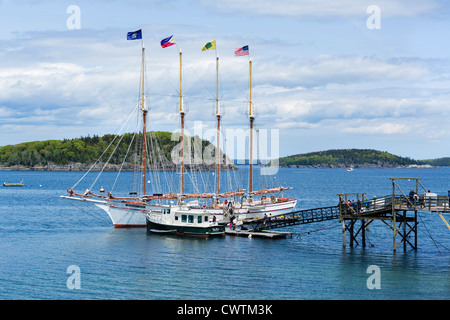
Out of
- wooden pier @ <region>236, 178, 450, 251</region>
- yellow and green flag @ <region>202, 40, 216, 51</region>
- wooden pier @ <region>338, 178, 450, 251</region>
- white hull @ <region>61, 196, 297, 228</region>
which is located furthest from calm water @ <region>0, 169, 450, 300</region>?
yellow and green flag @ <region>202, 40, 216, 51</region>

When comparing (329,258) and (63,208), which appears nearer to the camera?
(329,258)

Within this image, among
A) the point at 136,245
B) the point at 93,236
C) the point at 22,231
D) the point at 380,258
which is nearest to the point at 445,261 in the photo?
the point at 380,258

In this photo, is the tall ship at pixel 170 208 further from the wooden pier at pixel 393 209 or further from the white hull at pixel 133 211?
the wooden pier at pixel 393 209

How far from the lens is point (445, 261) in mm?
49812

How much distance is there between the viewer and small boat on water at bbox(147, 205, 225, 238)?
62.2m

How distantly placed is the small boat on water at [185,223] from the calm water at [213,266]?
6.25ft

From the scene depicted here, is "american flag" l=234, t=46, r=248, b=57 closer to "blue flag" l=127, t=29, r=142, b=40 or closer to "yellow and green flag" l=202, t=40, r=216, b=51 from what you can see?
"yellow and green flag" l=202, t=40, r=216, b=51

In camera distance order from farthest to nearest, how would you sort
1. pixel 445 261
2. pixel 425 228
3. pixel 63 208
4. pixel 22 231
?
pixel 63 208 → pixel 425 228 → pixel 22 231 → pixel 445 261

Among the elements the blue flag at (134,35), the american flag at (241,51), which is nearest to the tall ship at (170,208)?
the blue flag at (134,35)

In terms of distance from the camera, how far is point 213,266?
47.1m

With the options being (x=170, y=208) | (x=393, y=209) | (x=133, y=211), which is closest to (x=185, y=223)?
(x=170, y=208)
